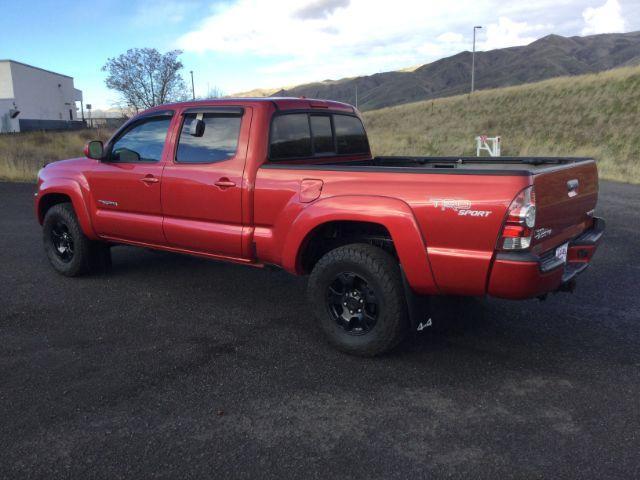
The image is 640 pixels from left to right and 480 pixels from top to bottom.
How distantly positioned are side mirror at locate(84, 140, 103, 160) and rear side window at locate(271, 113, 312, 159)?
6.71 ft

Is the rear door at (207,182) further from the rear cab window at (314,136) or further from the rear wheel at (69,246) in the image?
the rear wheel at (69,246)

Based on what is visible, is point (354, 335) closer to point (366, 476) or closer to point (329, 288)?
point (329, 288)

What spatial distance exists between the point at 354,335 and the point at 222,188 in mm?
1599

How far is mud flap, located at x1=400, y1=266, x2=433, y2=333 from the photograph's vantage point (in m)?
3.57

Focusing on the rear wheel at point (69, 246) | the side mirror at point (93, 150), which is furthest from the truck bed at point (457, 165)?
the rear wheel at point (69, 246)

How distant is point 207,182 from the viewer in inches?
176

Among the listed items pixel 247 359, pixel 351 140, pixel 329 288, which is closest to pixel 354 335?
pixel 329 288

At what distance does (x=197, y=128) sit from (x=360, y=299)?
80.7 inches

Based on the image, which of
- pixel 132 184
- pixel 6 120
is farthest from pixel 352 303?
pixel 6 120

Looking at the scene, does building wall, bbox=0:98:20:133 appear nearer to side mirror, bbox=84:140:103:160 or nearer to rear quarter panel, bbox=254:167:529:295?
side mirror, bbox=84:140:103:160

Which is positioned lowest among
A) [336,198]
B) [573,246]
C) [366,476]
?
[366,476]

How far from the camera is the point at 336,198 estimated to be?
12.3 ft

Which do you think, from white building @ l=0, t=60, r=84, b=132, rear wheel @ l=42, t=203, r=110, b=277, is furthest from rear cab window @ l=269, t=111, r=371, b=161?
white building @ l=0, t=60, r=84, b=132

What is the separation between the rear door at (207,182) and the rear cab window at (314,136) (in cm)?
28
